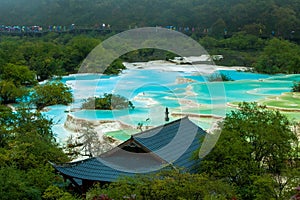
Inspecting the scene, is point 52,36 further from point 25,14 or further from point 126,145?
point 126,145

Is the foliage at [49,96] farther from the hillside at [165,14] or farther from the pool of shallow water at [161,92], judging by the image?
the hillside at [165,14]

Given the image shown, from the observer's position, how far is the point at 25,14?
50844mm

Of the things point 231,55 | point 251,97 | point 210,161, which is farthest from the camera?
point 231,55

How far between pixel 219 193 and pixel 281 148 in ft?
6.09

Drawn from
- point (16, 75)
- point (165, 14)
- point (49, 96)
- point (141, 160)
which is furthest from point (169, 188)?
point (165, 14)

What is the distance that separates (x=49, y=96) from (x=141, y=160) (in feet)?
35.6

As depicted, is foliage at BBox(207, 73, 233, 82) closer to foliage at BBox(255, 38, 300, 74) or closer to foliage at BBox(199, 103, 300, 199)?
foliage at BBox(255, 38, 300, 74)

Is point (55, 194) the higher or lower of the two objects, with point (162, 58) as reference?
lower

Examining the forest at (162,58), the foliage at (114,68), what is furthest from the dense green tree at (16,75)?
the foliage at (114,68)

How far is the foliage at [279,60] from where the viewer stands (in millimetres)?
25500

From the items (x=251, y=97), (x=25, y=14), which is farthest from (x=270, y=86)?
(x=25, y=14)

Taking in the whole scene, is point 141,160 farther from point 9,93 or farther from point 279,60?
point 279,60

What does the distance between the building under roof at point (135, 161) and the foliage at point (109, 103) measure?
8.32 meters

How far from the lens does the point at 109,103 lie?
15633 millimetres
